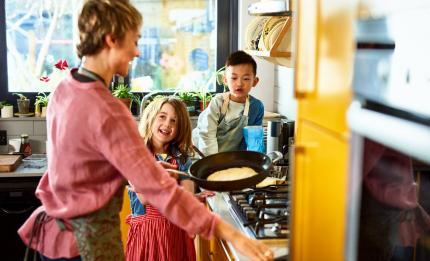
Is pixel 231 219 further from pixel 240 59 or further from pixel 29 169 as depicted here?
pixel 29 169

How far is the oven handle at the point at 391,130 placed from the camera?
708 mm

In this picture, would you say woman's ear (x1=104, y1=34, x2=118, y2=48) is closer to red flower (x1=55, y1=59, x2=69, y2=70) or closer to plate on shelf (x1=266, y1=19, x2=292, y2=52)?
plate on shelf (x1=266, y1=19, x2=292, y2=52)

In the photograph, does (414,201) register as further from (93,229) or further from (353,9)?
(93,229)

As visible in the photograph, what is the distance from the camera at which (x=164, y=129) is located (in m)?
2.38

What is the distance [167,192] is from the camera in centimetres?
139

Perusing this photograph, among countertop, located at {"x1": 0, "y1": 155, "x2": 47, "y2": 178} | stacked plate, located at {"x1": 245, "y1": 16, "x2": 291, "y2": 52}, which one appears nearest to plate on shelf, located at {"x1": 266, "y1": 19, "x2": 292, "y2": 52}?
stacked plate, located at {"x1": 245, "y1": 16, "x2": 291, "y2": 52}

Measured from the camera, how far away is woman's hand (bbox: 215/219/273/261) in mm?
1373

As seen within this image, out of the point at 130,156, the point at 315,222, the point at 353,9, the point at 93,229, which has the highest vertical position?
the point at 353,9

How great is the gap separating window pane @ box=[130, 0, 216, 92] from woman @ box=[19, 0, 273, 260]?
243 cm

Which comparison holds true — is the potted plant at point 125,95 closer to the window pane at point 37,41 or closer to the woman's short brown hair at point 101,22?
the window pane at point 37,41

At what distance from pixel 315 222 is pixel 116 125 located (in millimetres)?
535

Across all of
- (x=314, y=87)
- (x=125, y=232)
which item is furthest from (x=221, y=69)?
(x=314, y=87)

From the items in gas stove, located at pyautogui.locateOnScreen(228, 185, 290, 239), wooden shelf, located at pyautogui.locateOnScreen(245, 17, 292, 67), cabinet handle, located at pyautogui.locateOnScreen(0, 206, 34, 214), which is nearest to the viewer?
gas stove, located at pyautogui.locateOnScreen(228, 185, 290, 239)

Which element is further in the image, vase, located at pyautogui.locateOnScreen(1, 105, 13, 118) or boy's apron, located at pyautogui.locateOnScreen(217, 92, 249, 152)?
vase, located at pyautogui.locateOnScreen(1, 105, 13, 118)
